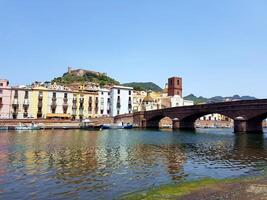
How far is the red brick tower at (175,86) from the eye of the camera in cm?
18875

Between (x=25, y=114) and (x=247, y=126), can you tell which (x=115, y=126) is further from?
(x=247, y=126)

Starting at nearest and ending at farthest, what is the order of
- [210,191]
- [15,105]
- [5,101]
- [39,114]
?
[210,191] → [5,101] → [15,105] → [39,114]

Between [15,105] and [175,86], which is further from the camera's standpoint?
[175,86]

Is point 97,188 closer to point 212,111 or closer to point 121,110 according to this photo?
point 212,111

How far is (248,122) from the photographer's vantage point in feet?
273

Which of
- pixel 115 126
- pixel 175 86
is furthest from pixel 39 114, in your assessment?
pixel 175 86

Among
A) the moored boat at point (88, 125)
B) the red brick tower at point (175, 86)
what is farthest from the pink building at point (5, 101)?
the red brick tower at point (175, 86)

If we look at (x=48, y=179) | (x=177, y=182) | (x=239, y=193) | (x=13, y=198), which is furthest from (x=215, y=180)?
(x=13, y=198)

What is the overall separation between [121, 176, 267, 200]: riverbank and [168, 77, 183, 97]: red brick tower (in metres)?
168

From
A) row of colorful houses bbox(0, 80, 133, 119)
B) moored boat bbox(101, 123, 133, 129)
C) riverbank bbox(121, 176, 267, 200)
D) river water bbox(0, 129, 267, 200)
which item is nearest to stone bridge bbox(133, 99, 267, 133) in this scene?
moored boat bbox(101, 123, 133, 129)

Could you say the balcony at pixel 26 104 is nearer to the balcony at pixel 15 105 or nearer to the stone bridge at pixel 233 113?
the balcony at pixel 15 105

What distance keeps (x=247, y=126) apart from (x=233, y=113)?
497 centimetres

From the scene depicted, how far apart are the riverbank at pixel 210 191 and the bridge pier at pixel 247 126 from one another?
212ft

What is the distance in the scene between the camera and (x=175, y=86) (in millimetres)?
188375
